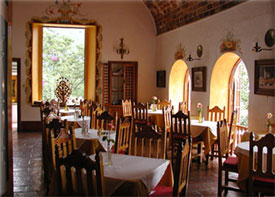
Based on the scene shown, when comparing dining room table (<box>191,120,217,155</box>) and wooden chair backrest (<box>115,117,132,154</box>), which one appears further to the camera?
dining room table (<box>191,120,217,155</box>)

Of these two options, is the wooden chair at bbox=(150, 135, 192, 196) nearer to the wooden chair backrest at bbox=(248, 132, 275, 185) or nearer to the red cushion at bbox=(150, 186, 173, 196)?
the red cushion at bbox=(150, 186, 173, 196)

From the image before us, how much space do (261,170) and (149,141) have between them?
124 cm

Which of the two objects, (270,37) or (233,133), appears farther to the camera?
(233,133)

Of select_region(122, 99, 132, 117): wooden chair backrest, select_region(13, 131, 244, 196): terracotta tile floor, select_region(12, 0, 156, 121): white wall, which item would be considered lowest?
select_region(13, 131, 244, 196): terracotta tile floor

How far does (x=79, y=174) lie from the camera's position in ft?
7.55

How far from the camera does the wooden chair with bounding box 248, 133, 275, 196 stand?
307 cm

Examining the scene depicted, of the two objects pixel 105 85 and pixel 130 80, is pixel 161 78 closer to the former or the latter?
pixel 130 80

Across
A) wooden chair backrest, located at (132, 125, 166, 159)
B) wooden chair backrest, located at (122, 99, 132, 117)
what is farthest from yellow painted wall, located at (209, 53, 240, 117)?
wooden chair backrest, located at (132, 125, 166, 159)

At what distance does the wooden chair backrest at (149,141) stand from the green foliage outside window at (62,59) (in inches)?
260

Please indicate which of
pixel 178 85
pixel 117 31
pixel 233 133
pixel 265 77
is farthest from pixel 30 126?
pixel 265 77

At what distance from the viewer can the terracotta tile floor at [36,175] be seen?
4.23 m

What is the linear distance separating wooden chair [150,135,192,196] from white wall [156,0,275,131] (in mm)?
2622

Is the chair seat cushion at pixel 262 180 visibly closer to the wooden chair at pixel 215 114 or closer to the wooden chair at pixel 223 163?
the wooden chair at pixel 223 163

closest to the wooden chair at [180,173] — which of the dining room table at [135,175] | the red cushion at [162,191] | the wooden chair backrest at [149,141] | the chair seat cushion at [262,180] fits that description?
the red cushion at [162,191]
